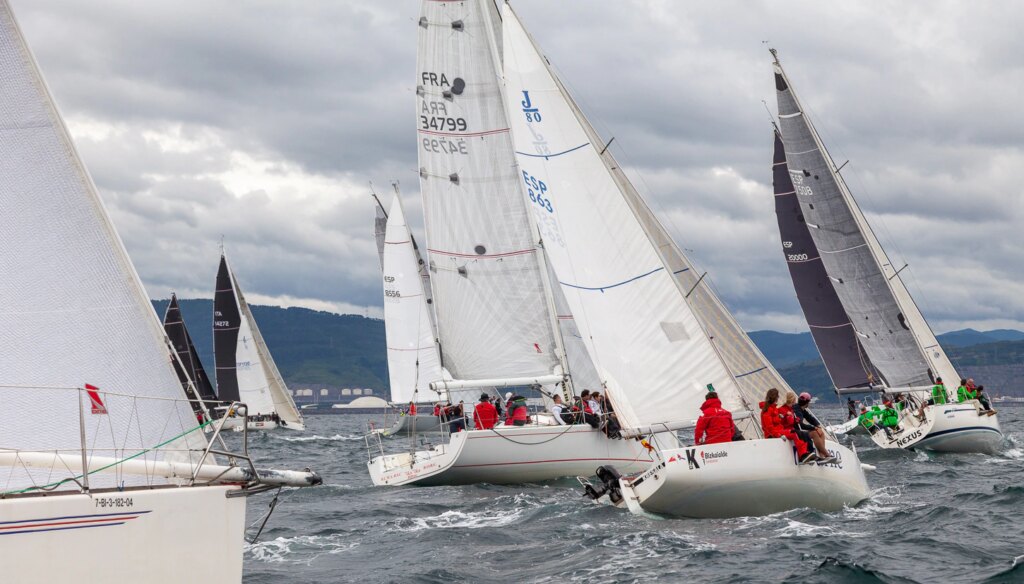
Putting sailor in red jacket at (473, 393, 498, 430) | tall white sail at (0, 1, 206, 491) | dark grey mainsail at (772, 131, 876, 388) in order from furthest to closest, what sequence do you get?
1. dark grey mainsail at (772, 131, 876, 388)
2. sailor in red jacket at (473, 393, 498, 430)
3. tall white sail at (0, 1, 206, 491)

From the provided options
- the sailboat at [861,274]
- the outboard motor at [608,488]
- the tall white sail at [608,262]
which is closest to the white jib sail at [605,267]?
the tall white sail at [608,262]

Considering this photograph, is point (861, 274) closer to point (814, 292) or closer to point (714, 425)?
point (814, 292)

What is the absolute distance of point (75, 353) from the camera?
26.5 ft

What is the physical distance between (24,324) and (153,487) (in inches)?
63.8

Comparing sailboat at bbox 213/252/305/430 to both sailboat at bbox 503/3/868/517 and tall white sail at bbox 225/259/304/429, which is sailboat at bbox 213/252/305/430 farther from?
sailboat at bbox 503/3/868/517

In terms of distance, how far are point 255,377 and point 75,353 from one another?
51860 mm

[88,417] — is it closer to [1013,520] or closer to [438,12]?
[1013,520]

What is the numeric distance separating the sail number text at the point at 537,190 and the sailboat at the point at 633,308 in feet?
0.06

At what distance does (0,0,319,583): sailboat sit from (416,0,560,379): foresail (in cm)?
1463

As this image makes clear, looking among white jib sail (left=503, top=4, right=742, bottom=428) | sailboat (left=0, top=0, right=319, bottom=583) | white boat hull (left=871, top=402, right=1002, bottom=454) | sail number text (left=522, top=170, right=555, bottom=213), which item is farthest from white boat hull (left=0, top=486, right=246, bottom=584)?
white boat hull (left=871, top=402, right=1002, bottom=454)

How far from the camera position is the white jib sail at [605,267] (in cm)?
1620

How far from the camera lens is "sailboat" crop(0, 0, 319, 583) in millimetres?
7848

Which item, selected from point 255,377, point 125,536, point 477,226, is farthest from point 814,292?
point 125,536

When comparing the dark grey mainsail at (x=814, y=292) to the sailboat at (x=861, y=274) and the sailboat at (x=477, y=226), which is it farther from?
the sailboat at (x=477, y=226)
